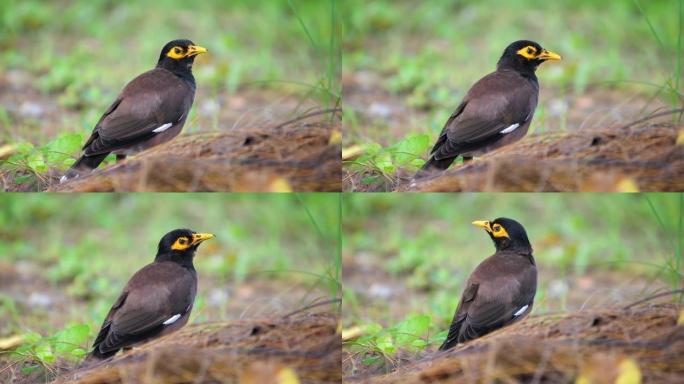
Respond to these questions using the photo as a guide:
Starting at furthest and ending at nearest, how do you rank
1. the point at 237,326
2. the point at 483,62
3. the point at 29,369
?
1. the point at 483,62
2. the point at 237,326
3. the point at 29,369

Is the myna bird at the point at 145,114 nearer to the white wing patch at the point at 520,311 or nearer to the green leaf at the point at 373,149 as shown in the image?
the green leaf at the point at 373,149

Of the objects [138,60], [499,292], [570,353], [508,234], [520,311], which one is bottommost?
[570,353]

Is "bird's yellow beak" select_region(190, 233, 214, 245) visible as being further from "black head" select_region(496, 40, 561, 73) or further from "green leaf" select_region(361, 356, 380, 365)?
"black head" select_region(496, 40, 561, 73)

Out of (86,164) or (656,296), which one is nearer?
(86,164)

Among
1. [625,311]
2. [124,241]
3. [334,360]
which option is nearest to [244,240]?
[124,241]

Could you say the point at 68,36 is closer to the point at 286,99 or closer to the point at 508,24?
the point at 286,99

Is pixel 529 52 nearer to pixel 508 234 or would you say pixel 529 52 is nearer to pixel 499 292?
pixel 508 234

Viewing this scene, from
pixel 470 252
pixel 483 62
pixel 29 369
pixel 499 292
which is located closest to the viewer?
pixel 499 292

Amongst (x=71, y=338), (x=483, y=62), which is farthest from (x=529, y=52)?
(x=71, y=338)
